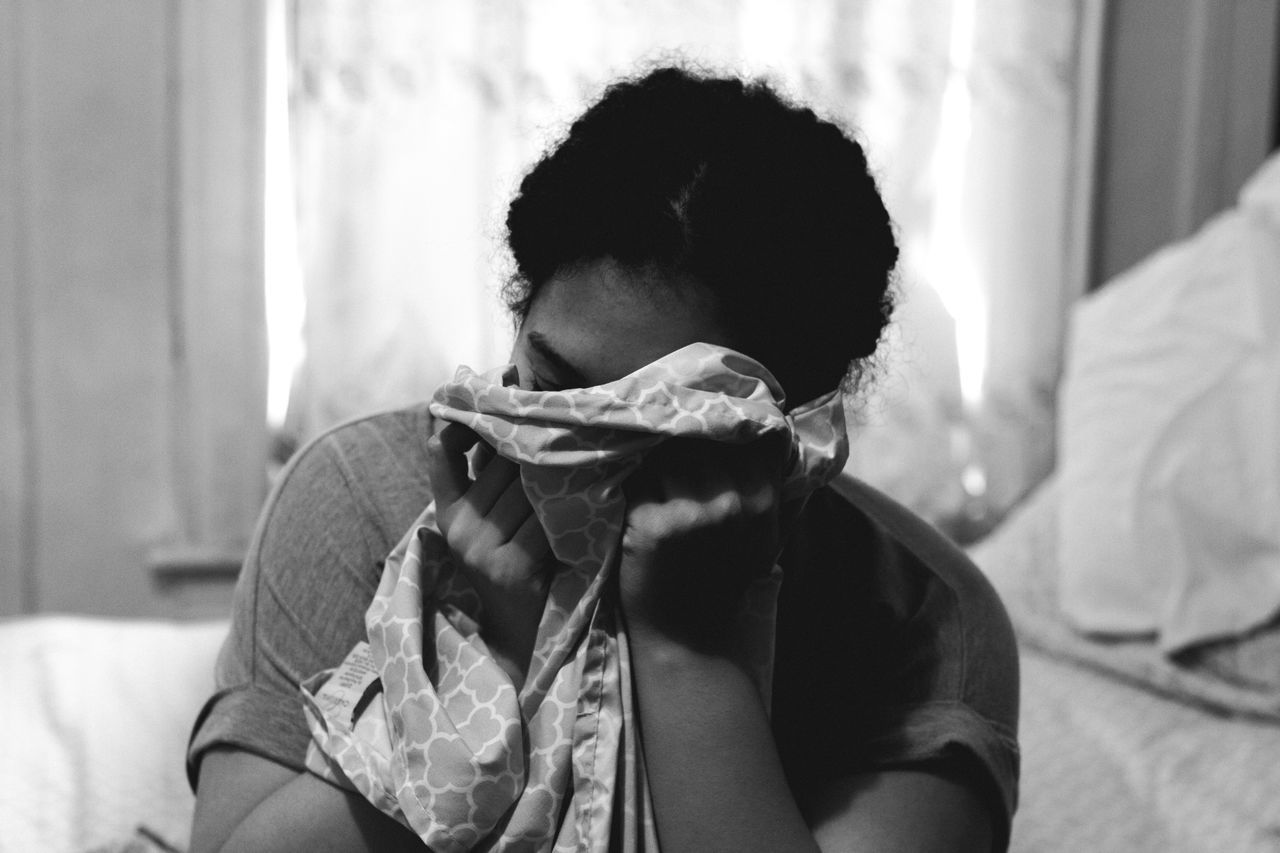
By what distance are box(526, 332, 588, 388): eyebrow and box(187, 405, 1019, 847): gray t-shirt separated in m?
0.18

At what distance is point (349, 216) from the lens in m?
1.83

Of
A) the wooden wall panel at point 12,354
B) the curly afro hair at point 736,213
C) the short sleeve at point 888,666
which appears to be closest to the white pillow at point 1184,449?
the short sleeve at point 888,666

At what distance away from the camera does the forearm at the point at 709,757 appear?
0.65 m

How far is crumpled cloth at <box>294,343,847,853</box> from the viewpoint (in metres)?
0.65

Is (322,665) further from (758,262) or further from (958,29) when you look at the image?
(958,29)

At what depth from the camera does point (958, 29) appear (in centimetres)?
196

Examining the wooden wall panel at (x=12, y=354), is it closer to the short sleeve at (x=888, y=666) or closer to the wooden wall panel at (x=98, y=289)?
the wooden wall panel at (x=98, y=289)

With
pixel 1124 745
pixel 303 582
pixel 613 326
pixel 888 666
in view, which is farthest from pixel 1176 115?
pixel 303 582

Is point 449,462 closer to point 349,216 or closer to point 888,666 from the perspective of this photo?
point 888,666

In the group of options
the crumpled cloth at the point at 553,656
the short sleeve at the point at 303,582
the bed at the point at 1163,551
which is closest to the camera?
the crumpled cloth at the point at 553,656

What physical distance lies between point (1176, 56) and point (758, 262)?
1.70 metres

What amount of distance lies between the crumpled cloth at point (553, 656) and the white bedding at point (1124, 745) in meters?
0.53

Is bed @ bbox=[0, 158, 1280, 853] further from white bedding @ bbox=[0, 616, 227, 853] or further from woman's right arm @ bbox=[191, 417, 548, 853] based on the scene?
woman's right arm @ bbox=[191, 417, 548, 853]

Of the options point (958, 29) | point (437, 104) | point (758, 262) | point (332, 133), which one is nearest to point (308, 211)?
point (332, 133)
